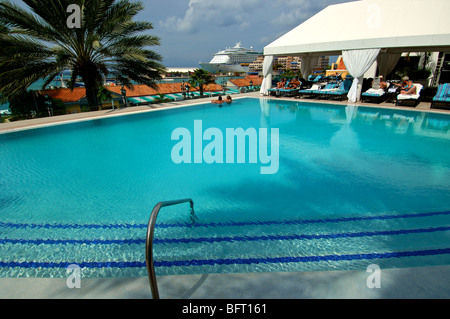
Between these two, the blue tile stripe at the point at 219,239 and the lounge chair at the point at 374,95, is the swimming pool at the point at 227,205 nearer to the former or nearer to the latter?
the blue tile stripe at the point at 219,239

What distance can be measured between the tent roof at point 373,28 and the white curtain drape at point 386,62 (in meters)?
0.57

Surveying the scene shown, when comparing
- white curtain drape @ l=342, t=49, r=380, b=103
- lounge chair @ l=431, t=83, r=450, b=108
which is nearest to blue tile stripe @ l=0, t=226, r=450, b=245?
lounge chair @ l=431, t=83, r=450, b=108

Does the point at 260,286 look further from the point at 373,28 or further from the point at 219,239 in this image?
the point at 373,28

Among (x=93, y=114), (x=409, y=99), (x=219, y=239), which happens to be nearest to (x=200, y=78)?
(x=93, y=114)

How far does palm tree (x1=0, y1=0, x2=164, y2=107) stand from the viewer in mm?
9836

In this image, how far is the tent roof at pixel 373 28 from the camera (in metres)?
12.1

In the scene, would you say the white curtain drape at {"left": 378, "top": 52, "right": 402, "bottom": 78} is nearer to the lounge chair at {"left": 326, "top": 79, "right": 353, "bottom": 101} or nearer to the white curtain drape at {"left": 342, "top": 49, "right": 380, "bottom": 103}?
the lounge chair at {"left": 326, "top": 79, "right": 353, "bottom": 101}

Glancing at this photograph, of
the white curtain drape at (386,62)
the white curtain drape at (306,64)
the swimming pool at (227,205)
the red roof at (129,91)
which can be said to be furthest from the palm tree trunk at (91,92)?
the white curtain drape at (386,62)

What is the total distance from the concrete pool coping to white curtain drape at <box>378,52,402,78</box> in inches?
751

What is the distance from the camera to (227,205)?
4.70 m

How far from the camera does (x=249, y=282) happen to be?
7.79ft

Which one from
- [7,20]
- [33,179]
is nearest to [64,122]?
[7,20]
